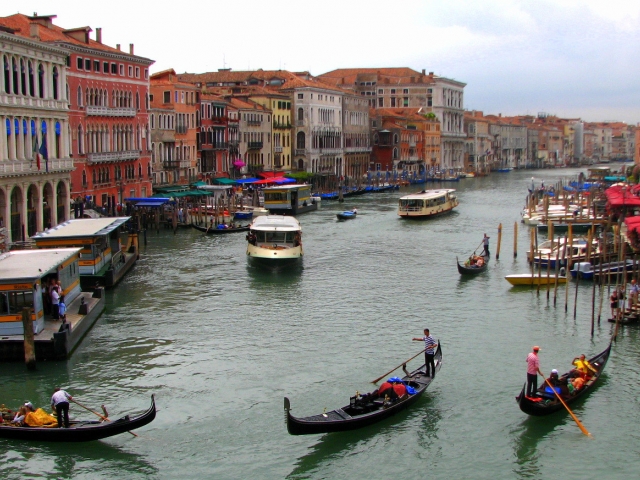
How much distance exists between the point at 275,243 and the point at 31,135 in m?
7.00

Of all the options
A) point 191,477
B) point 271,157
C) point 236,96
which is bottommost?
point 191,477

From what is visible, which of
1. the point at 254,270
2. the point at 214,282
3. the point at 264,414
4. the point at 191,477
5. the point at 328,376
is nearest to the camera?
the point at 191,477

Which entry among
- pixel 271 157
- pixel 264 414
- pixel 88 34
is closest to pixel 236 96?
pixel 271 157

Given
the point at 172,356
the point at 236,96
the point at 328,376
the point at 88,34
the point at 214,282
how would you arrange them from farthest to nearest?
the point at 236,96 → the point at 88,34 → the point at 214,282 → the point at 172,356 → the point at 328,376

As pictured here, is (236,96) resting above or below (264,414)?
above

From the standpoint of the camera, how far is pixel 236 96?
156 ft

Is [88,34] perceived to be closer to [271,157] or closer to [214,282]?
[214,282]

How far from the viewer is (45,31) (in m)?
27.1

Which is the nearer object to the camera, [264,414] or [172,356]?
[264,414]

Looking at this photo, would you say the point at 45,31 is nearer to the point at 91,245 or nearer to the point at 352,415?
the point at 91,245

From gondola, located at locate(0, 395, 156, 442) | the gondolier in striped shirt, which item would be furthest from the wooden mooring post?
the gondolier in striped shirt

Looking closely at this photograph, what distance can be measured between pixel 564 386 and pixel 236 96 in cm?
3860

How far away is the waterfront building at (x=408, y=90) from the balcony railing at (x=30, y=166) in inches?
1873

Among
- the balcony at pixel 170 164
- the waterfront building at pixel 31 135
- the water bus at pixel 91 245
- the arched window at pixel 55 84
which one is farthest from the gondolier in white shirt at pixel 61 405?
the balcony at pixel 170 164
